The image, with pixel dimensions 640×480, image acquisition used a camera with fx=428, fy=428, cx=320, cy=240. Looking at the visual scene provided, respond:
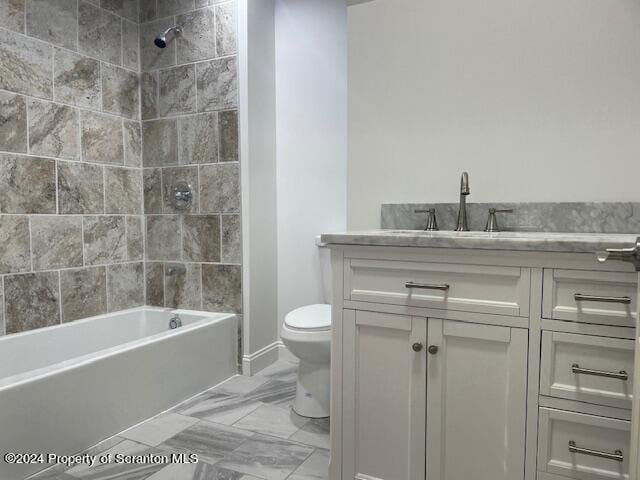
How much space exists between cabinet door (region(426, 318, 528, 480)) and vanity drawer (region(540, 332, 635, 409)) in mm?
65

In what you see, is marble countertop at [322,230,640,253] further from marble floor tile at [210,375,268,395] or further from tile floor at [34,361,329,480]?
marble floor tile at [210,375,268,395]

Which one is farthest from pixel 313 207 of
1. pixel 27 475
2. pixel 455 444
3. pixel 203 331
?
pixel 27 475

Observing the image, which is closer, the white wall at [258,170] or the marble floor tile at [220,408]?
the marble floor tile at [220,408]

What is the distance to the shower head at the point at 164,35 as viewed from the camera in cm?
257

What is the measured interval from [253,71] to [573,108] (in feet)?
5.72

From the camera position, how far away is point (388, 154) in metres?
2.10

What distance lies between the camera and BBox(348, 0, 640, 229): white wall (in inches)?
66.6

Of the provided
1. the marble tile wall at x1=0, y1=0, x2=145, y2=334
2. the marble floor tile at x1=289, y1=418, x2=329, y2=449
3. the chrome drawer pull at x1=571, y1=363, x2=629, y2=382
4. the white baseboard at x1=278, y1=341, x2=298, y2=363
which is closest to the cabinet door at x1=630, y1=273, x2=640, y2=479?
the chrome drawer pull at x1=571, y1=363, x2=629, y2=382

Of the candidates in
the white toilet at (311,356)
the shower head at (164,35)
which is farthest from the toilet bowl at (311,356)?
the shower head at (164,35)

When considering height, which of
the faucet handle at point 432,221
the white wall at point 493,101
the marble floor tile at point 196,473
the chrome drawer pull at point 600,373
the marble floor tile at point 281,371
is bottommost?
the marble floor tile at point 281,371

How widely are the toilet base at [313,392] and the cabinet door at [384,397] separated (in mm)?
619

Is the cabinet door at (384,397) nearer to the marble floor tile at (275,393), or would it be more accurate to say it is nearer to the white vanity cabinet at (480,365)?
the white vanity cabinet at (480,365)

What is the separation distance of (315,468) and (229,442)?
42cm

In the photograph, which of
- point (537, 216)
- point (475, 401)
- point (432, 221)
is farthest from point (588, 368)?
point (432, 221)
